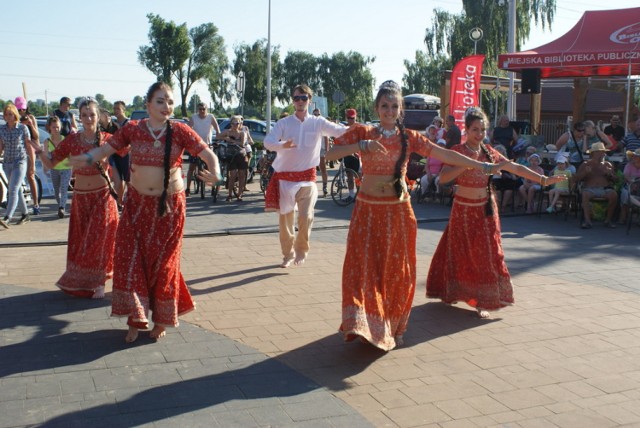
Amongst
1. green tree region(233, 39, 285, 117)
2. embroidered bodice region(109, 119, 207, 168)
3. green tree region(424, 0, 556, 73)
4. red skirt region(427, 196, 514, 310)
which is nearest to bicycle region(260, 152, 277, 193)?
red skirt region(427, 196, 514, 310)

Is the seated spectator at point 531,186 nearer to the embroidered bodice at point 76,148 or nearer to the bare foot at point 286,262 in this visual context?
the bare foot at point 286,262

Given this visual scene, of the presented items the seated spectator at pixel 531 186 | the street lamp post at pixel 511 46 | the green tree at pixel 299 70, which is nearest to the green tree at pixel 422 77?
the green tree at pixel 299 70

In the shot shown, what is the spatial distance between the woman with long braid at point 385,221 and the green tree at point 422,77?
50.8 meters

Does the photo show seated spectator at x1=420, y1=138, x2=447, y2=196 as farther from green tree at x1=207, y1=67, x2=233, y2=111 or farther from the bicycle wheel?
green tree at x1=207, y1=67, x2=233, y2=111

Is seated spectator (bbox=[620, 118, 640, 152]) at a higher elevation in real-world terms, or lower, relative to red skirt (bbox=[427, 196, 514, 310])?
higher

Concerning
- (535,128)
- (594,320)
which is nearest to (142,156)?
(594,320)

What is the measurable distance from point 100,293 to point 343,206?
8.18 m

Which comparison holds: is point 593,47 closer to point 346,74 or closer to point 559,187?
point 559,187

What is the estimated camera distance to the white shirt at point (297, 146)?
843 cm

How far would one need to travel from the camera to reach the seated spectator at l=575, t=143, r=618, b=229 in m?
12.3

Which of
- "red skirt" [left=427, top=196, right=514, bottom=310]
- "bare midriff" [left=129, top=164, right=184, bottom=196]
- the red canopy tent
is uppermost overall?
the red canopy tent

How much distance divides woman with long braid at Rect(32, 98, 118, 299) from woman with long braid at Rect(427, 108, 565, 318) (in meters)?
3.01

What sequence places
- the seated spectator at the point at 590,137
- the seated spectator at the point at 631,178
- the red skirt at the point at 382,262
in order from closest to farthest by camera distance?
the red skirt at the point at 382,262, the seated spectator at the point at 631,178, the seated spectator at the point at 590,137

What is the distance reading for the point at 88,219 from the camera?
23.2 feet
